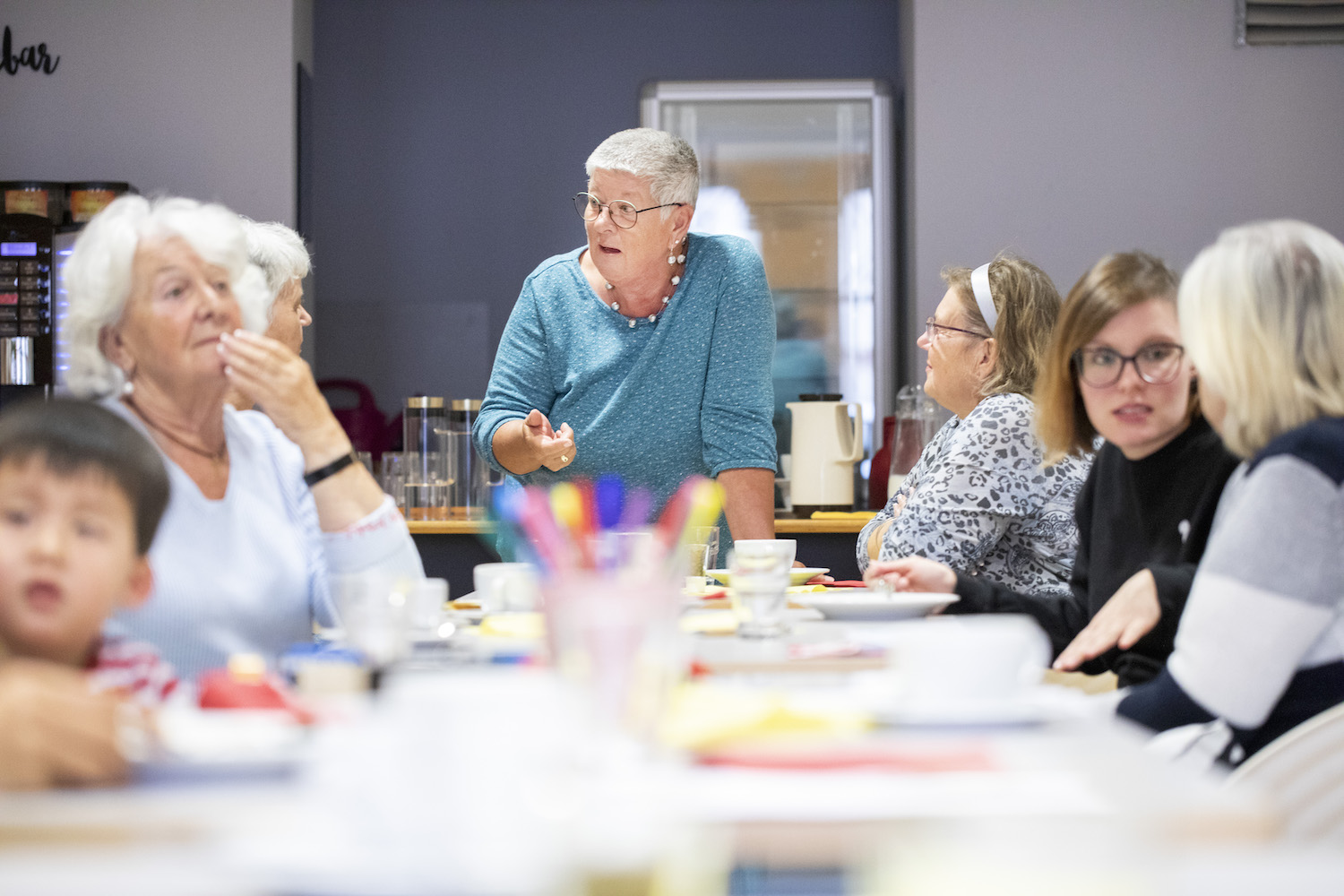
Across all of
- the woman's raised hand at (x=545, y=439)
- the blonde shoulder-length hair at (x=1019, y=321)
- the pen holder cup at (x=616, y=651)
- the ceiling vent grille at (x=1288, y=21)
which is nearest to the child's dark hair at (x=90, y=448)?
the pen holder cup at (x=616, y=651)

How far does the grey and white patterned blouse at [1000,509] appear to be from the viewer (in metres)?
2.00

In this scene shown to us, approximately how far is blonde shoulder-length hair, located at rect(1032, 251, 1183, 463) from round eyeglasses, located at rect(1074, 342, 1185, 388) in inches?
1.4

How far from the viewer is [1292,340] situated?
1149 millimetres

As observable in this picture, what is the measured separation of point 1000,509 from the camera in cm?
200

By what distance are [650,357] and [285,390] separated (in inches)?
47.5

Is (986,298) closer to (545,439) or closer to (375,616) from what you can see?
(545,439)

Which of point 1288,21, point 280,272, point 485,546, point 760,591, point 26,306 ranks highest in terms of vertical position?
point 1288,21

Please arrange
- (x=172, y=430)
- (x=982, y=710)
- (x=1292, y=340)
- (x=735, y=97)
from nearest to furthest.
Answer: (x=982, y=710) < (x=1292, y=340) < (x=172, y=430) < (x=735, y=97)

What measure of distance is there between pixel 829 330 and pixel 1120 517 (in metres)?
2.65

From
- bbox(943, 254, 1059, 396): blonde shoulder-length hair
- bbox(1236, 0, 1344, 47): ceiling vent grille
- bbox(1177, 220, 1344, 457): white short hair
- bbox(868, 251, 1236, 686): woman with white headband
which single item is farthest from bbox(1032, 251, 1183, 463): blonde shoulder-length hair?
bbox(1236, 0, 1344, 47): ceiling vent grille

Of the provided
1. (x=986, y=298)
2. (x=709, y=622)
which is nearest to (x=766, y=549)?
(x=709, y=622)

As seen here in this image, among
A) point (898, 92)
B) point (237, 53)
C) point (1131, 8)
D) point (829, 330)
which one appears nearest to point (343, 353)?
point (237, 53)

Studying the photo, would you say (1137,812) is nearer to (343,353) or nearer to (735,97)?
(735,97)

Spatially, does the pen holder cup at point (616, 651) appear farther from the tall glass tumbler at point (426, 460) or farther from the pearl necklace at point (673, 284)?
the tall glass tumbler at point (426, 460)
